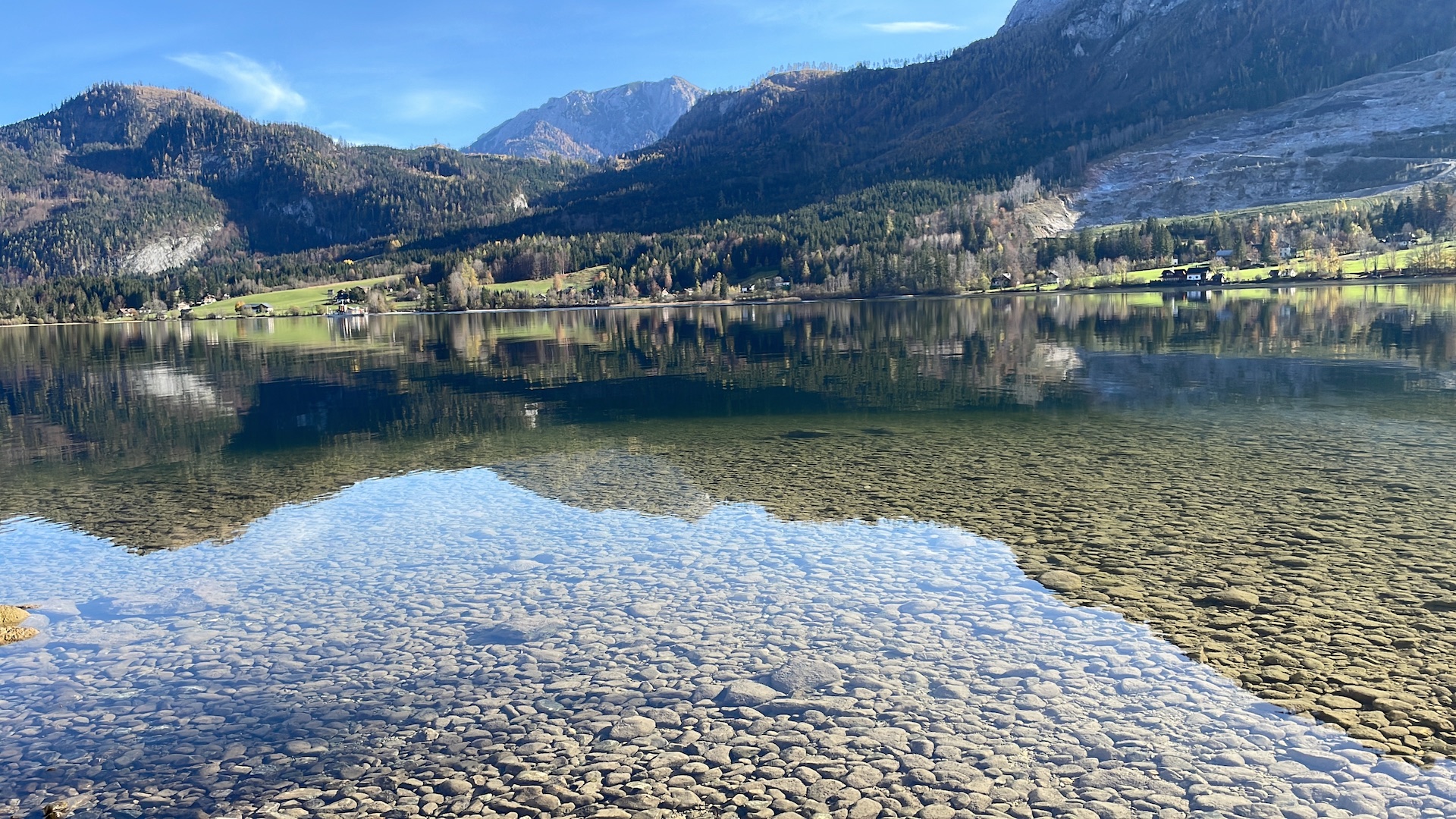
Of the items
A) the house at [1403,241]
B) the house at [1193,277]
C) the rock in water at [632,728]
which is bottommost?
the rock in water at [632,728]

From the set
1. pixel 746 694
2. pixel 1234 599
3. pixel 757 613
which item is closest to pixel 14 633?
pixel 757 613

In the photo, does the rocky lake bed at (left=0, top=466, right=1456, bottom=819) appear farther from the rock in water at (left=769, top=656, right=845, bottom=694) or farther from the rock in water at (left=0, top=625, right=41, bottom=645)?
the rock in water at (left=0, top=625, right=41, bottom=645)

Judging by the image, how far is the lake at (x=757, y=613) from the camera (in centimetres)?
1130

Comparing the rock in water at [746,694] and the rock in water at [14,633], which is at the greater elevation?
the rock in water at [14,633]

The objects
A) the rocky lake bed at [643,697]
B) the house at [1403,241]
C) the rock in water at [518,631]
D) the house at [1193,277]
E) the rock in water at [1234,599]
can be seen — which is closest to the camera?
the rocky lake bed at [643,697]

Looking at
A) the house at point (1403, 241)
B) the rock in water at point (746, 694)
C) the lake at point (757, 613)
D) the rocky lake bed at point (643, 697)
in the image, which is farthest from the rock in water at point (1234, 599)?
the house at point (1403, 241)

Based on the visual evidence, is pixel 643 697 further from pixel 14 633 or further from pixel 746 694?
pixel 14 633

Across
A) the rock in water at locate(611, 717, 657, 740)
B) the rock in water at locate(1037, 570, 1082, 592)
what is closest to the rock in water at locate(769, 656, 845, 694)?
the rock in water at locate(611, 717, 657, 740)

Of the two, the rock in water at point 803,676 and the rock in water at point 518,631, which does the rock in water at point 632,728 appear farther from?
A: the rock in water at point 518,631

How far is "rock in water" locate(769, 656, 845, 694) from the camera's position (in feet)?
45.1

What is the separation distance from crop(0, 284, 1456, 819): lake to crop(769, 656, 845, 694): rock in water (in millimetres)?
90

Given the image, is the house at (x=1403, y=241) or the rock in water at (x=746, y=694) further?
the house at (x=1403, y=241)

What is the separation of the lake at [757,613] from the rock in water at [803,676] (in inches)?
3.5

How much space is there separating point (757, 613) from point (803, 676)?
2.81m
